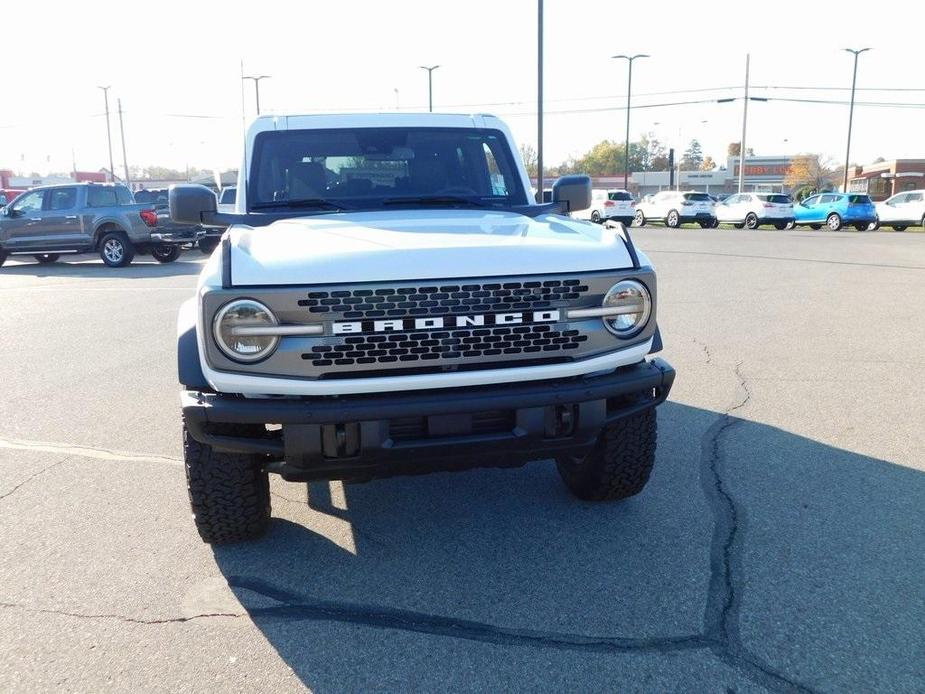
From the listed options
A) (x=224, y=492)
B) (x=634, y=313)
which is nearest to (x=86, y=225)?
(x=224, y=492)

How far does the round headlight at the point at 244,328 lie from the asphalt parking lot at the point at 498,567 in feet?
3.32

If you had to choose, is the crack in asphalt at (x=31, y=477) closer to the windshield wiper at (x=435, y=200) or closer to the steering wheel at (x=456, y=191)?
A: the windshield wiper at (x=435, y=200)

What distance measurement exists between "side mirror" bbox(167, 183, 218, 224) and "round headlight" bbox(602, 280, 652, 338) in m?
2.25

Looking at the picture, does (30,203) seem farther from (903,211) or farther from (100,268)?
(903,211)

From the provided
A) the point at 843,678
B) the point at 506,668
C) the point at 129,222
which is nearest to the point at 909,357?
the point at 843,678

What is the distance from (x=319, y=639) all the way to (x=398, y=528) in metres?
0.98

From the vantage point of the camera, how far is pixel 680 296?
36.9 ft

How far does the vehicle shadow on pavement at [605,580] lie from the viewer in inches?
105

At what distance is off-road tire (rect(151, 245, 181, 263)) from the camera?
1842cm

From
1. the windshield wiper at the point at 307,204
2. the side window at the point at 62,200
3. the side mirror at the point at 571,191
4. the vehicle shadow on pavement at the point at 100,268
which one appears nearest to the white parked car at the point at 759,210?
the vehicle shadow on pavement at the point at 100,268

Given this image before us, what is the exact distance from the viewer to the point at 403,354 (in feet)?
9.85

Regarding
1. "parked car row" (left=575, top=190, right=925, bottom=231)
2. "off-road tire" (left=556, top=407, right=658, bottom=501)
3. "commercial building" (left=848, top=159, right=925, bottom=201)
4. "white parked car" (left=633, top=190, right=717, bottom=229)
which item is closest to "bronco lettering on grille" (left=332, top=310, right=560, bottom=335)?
"off-road tire" (left=556, top=407, right=658, bottom=501)

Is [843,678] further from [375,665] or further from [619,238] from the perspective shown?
[619,238]

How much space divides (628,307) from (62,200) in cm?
1796
